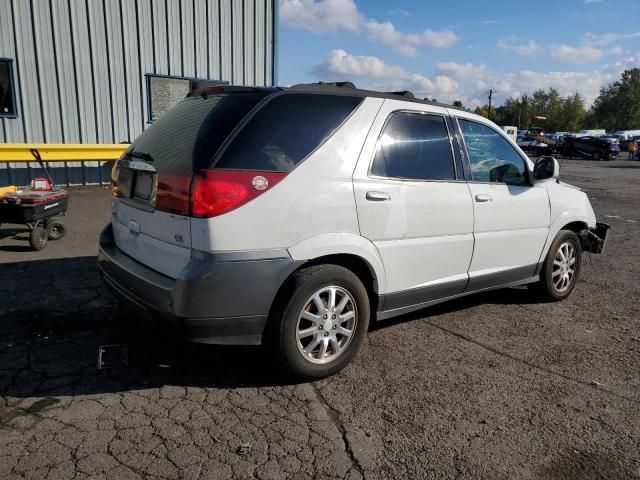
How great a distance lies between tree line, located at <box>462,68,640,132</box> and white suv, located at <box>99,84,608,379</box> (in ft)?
314

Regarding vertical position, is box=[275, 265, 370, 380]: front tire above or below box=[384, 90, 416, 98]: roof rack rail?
below

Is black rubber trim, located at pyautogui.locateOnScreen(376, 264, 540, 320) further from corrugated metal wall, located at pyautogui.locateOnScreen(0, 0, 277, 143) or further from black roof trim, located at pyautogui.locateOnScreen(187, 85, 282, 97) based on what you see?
corrugated metal wall, located at pyautogui.locateOnScreen(0, 0, 277, 143)

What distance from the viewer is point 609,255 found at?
7.30m

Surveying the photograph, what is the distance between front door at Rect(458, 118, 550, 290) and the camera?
13.6 ft

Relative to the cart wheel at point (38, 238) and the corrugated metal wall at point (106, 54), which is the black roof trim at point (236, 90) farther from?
the corrugated metal wall at point (106, 54)

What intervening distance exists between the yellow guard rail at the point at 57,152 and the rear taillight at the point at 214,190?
6.07 metres

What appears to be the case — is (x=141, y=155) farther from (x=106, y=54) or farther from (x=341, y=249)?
(x=106, y=54)

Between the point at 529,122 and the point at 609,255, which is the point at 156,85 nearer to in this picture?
the point at 609,255

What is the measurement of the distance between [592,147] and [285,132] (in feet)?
127

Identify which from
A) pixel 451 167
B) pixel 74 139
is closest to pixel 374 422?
pixel 451 167

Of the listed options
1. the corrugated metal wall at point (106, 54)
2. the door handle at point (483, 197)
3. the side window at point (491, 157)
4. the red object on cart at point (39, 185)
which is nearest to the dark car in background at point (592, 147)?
the corrugated metal wall at point (106, 54)

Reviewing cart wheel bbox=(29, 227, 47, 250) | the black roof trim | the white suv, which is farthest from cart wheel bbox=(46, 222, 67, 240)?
the black roof trim

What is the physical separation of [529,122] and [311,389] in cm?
10354

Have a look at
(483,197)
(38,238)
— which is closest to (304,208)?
(483,197)
